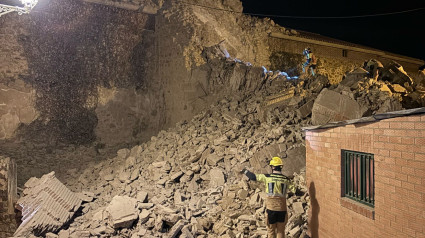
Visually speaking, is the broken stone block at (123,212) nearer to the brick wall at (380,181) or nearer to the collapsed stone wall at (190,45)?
the brick wall at (380,181)

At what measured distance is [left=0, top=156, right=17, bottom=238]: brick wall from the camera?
7.58m

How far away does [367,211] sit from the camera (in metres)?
4.33

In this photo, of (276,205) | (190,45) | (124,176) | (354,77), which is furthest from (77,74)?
(354,77)

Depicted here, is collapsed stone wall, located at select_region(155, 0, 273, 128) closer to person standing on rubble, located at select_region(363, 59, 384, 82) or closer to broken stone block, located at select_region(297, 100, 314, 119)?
broken stone block, located at select_region(297, 100, 314, 119)

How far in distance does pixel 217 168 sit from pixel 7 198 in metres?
5.13

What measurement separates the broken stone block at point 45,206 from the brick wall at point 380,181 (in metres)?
5.43

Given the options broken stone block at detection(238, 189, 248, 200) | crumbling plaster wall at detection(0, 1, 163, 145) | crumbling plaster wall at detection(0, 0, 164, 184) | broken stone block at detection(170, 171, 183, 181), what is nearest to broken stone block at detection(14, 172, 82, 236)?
broken stone block at detection(170, 171, 183, 181)

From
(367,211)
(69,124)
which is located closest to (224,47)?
(69,124)

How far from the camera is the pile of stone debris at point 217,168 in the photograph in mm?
6344

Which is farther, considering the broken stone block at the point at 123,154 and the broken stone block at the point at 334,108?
the broken stone block at the point at 123,154

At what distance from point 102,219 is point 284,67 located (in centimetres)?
1213

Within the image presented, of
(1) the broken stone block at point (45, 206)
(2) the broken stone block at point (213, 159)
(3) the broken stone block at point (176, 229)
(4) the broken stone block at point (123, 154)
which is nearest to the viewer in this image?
(3) the broken stone block at point (176, 229)

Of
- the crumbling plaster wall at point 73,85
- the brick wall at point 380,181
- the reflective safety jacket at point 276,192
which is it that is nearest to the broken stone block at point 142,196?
the reflective safety jacket at point 276,192

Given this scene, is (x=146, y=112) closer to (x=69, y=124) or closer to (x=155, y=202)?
(x=69, y=124)
